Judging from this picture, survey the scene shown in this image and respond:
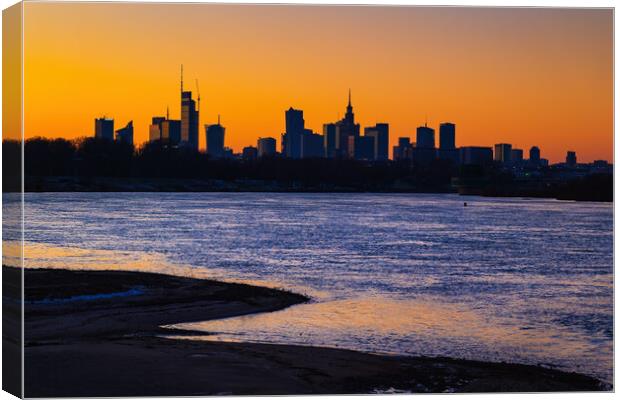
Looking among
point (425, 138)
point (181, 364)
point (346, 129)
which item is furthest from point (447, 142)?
point (181, 364)

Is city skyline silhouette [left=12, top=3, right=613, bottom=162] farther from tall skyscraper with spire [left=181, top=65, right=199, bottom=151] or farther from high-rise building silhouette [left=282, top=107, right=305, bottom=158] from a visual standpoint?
tall skyscraper with spire [left=181, top=65, right=199, bottom=151]

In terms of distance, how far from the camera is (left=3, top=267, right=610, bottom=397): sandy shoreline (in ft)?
22.0

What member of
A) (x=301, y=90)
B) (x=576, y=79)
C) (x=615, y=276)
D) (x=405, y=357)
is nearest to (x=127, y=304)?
(x=301, y=90)

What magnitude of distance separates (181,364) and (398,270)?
482 inches

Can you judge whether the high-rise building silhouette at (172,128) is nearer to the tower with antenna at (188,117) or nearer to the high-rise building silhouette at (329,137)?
the tower with antenna at (188,117)

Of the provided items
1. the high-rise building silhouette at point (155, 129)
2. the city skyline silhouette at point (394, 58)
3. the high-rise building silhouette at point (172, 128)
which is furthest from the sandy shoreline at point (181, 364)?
the high-rise building silhouette at point (155, 129)

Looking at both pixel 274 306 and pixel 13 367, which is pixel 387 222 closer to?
pixel 274 306

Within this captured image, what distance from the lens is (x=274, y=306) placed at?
479 inches

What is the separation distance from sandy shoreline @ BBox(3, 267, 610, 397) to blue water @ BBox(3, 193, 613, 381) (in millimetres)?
621

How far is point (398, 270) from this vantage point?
1945cm

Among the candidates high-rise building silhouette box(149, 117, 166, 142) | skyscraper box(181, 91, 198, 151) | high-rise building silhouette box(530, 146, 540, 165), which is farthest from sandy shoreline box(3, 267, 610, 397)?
high-rise building silhouette box(149, 117, 166, 142)

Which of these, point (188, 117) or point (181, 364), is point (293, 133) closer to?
point (188, 117)

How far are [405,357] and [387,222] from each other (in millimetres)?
30667

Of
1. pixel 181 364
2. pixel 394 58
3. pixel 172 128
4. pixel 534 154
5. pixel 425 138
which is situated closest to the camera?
pixel 181 364
